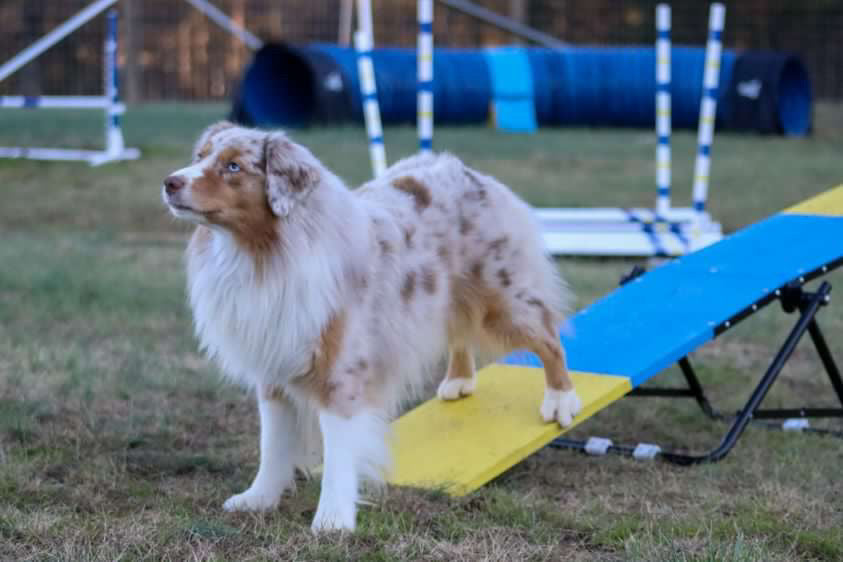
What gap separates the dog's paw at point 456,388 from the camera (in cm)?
457

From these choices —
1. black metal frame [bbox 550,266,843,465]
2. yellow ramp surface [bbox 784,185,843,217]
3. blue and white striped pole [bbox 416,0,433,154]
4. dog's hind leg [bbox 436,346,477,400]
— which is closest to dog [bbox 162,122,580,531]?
dog's hind leg [bbox 436,346,477,400]

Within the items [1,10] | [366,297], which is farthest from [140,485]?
[1,10]

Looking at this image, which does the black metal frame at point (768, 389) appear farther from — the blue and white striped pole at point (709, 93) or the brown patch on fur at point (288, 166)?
the blue and white striped pole at point (709, 93)

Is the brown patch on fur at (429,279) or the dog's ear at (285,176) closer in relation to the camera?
the dog's ear at (285,176)

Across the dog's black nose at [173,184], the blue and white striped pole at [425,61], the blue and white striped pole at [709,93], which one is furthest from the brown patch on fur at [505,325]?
the blue and white striped pole at [709,93]

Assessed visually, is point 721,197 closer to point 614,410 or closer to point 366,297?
point 614,410

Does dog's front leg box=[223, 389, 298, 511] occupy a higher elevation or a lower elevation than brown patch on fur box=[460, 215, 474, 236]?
lower

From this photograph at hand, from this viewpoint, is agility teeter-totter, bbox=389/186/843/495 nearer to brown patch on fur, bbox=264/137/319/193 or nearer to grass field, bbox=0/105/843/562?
grass field, bbox=0/105/843/562

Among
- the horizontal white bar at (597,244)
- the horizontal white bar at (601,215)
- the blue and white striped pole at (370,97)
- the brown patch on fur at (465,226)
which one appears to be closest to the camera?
the brown patch on fur at (465,226)

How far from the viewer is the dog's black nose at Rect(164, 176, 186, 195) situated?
3244 mm

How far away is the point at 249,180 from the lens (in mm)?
3365

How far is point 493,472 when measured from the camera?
3898 mm

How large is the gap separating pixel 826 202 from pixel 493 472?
243 cm

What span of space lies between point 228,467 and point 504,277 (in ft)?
3.81
